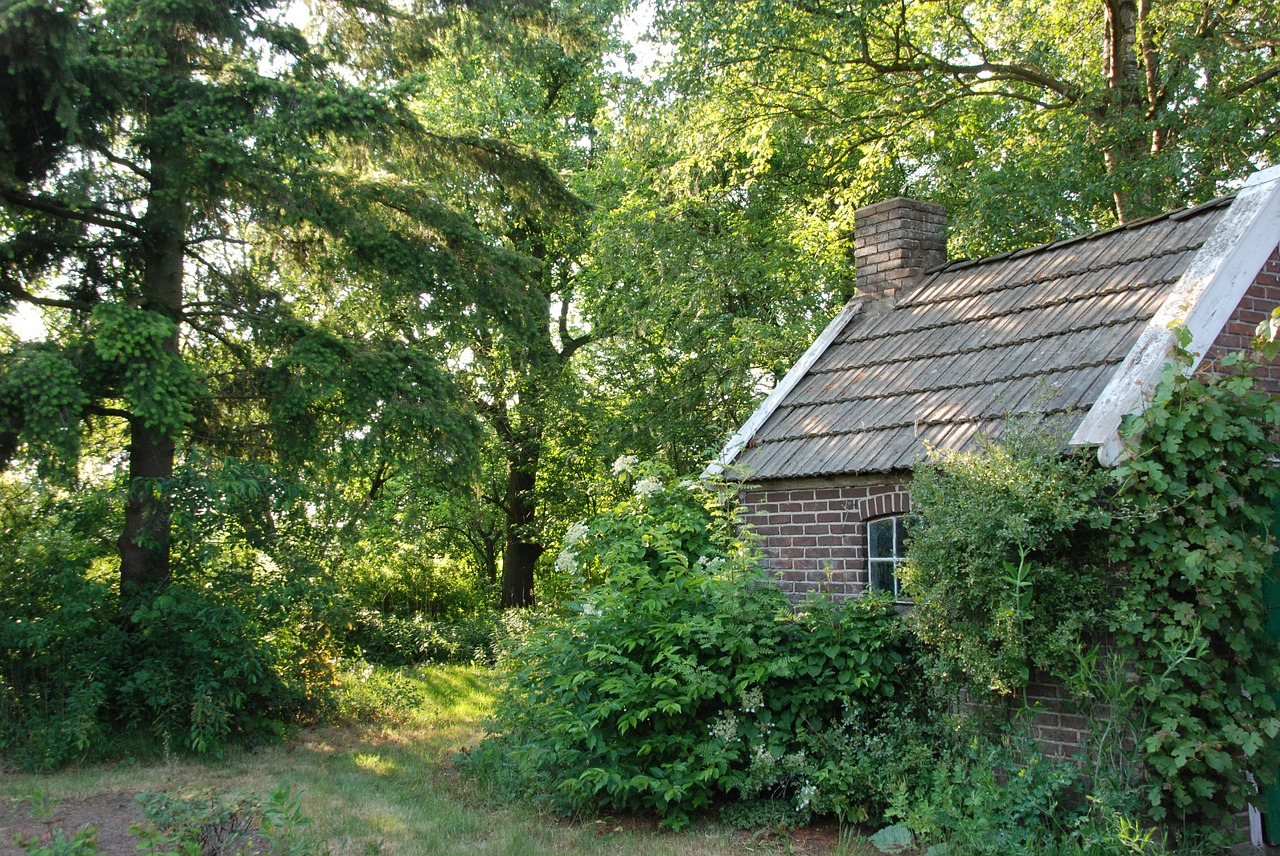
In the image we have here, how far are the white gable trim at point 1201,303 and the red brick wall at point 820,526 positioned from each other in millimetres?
1891

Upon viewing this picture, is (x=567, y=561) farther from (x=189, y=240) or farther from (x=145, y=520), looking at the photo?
(x=189, y=240)

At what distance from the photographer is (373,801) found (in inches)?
373

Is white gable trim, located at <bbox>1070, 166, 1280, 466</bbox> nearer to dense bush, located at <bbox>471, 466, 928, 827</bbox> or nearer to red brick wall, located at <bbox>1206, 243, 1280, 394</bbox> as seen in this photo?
red brick wall, located at <bbox>1206, 243, 1280, 394</bbox>

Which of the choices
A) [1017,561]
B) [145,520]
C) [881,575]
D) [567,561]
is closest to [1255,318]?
[1017,561]

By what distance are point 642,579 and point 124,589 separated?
6923 millimetres

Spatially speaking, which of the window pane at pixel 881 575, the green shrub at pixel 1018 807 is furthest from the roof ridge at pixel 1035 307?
the green shrub at pixel 1018 807

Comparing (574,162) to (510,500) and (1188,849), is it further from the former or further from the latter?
(1188,849)

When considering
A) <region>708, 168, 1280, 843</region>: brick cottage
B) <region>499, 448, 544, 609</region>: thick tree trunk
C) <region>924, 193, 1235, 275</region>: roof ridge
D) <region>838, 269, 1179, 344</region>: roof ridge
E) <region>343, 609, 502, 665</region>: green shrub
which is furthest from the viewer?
<region>499, 448, 544, 609</region>: thick tree trunk

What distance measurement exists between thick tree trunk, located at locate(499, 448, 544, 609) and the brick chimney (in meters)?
12.9

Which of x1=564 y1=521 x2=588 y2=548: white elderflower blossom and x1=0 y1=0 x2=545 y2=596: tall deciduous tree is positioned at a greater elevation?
x1=0 y1=0 x2=545 y2=596: tall deciduous tree

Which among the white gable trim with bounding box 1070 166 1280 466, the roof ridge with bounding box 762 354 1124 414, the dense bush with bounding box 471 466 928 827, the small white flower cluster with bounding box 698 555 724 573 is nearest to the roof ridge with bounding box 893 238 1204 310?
the white gable trim with bounding box 1070 166 1280 466

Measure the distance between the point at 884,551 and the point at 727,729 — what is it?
212cm

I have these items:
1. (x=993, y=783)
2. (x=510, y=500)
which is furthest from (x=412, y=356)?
(x=510, y=500)

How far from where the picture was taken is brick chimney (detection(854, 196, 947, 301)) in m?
11.5
